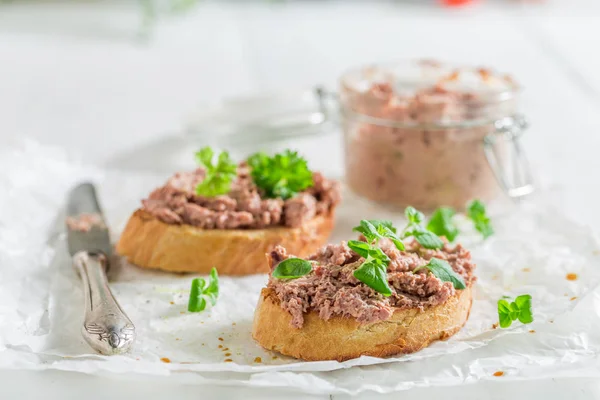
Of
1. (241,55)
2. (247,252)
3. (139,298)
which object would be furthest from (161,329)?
(241,55)

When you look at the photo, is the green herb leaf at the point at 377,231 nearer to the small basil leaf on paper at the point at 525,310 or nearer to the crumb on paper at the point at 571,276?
the small basil leaf on paper at the point at 525,310

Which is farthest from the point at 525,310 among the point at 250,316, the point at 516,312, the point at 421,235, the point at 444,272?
the point at 250,316

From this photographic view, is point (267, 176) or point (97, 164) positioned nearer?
point (267, 176)

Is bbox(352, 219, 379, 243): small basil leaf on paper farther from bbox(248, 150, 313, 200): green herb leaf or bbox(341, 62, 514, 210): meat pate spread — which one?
bbox(341, 62, 514, 210): meat pate spread

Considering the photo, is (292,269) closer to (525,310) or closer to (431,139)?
(525,310)

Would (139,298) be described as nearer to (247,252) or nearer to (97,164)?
(247,252)

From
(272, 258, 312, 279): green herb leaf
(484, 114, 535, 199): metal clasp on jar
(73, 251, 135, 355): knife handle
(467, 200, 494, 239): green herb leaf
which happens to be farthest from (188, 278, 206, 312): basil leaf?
(484, 114, 535, 199): metal clasp on jar
